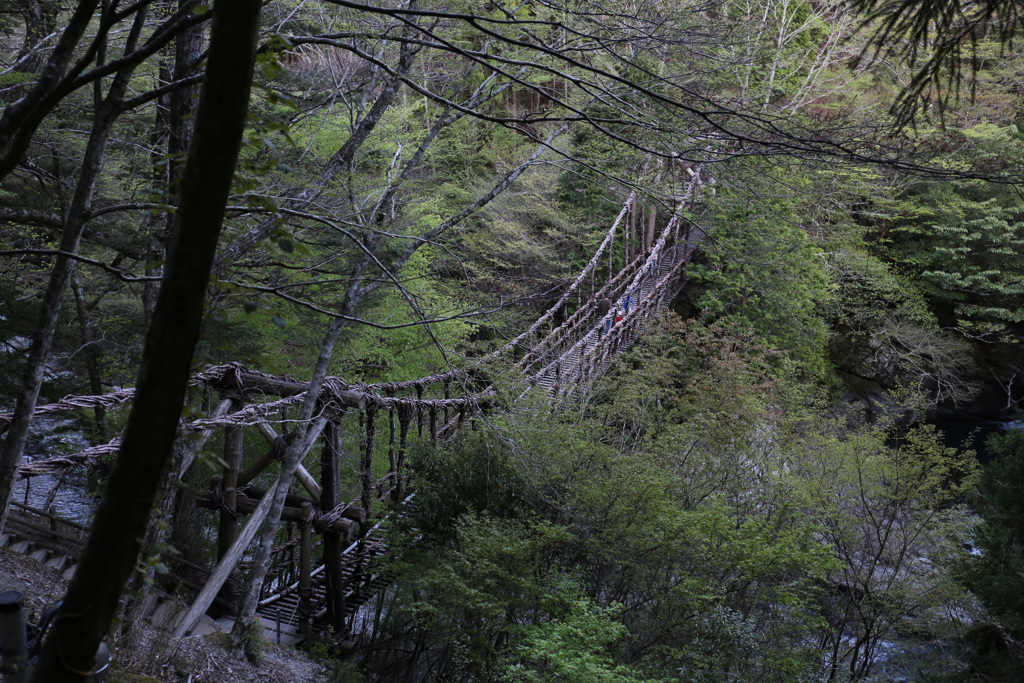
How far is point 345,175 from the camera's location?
238 inches

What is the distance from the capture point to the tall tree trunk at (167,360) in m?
0.85

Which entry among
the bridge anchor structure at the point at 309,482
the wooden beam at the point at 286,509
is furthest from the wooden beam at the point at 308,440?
the wooden beam at the point at 286,509

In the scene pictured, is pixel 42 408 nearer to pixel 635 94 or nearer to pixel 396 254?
pixel 635 94

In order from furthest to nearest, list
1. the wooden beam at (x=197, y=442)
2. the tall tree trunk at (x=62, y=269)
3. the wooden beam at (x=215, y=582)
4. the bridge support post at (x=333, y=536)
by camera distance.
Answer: the bridge support post at (x=333, y=536) → the wooden beam at (x=215, y=582) → the wooden beam at (x=197, y=442) → the tall tree trunk at (x=62, y=269)

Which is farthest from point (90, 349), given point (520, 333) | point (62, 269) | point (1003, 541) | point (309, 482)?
point (1003, 541)

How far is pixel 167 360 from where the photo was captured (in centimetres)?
91

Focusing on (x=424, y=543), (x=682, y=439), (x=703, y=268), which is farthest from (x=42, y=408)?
(x=703, y=268)

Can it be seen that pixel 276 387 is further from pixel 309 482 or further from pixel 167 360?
pixel 167 360

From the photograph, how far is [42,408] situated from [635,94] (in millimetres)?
3975

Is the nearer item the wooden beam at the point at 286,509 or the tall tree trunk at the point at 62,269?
the tall tree trunk at the point at 62,269

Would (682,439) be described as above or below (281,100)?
below

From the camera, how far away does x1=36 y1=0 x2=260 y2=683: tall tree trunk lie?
0.85 m

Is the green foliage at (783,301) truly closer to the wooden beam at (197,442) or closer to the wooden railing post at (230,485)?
the wooden railing post at (230,485)

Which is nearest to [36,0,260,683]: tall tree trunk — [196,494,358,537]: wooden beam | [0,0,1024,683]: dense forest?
[0,0,1024,683]: dense forest
